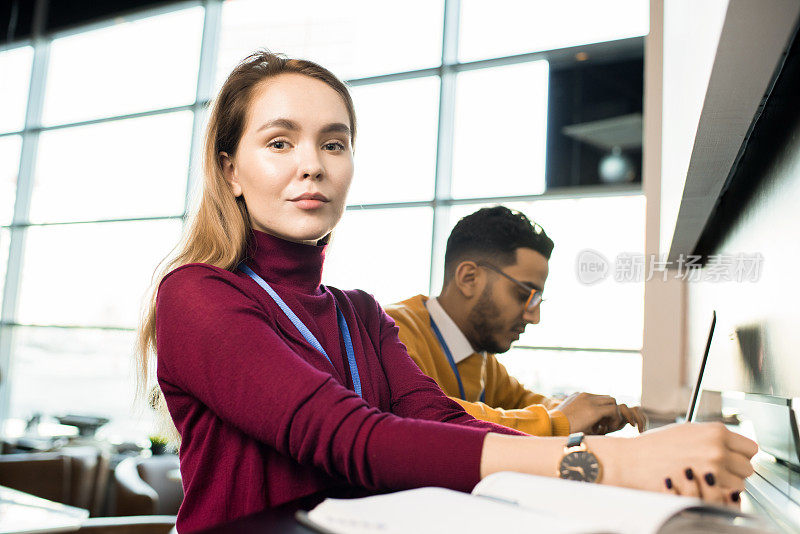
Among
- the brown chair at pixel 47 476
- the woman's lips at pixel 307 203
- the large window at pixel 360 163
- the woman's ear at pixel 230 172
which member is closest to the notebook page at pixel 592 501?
the woman's lips at pixel 307 203

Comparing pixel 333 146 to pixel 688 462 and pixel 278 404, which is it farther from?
pixel 688 462

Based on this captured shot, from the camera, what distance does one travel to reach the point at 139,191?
5715 mm

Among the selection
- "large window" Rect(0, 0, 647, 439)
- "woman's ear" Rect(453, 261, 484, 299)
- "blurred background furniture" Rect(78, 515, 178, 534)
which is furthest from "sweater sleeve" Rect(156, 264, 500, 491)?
"large window" Rect(0, 0, 647, 439)

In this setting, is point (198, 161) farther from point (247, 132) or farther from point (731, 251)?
point (731, 251)

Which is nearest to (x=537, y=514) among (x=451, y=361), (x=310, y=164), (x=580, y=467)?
(x=580, y=467)

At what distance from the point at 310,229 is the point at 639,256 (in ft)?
10.6

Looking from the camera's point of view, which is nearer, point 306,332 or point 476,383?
point 306,332

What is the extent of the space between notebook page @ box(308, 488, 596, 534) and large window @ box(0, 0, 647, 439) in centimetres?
319

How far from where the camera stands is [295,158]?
1.03 metres

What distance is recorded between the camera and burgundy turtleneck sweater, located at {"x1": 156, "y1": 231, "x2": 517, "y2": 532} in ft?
2.31

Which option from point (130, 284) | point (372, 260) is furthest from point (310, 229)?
point (130, 284)

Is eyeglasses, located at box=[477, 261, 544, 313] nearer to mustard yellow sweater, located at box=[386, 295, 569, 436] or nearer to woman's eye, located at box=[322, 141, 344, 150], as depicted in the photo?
mustard yellow sweater, located at box=[386, 295, 569, 436]

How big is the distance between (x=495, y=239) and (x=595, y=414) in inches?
31.2

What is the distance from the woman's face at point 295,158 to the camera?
1037 mm
